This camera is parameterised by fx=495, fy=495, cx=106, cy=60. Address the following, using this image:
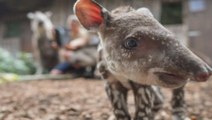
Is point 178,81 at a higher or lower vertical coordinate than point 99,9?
lower

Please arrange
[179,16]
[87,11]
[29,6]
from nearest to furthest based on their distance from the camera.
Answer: [87,11], [179,16], [29,6]

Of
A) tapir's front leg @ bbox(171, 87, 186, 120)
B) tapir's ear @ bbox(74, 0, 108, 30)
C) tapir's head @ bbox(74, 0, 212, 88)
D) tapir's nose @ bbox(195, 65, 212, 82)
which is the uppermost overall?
tapir's ear @ bbox(74, 0, 108, 30)

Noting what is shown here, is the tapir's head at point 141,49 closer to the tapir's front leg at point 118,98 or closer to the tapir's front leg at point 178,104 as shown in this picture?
the tapir's front leg at point 118,98

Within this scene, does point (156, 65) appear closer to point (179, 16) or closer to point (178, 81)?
point (178, 81)

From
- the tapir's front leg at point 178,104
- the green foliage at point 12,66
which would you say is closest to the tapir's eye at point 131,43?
the tapir's front leg at point 178,104

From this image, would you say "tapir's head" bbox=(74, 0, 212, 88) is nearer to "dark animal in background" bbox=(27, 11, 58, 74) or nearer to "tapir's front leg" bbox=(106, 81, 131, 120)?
"tapir's front leg" bbox=(106, 81, 131, 120)

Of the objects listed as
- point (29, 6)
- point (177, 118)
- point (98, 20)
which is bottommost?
point (177, 118)

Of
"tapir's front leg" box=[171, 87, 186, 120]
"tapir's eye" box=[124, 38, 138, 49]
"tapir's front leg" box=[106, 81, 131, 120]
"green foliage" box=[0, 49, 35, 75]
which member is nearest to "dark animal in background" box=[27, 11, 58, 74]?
"green foliage" box=[0, 49, 35, 75]

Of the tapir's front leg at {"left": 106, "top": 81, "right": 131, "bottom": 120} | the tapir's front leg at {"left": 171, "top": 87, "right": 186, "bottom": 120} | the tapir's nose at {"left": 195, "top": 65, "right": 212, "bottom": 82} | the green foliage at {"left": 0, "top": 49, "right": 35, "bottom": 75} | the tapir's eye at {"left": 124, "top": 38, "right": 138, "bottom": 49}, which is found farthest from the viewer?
the green foliage at {"left": 0, "top": 49, "right": 35, "bottom": 75}

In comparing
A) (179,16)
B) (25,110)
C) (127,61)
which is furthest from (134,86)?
(179,16)
